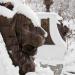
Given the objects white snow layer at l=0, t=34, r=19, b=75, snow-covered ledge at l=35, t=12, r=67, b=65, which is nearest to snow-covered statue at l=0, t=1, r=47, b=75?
white snow layer at l=0, t=34, r=19, b=75

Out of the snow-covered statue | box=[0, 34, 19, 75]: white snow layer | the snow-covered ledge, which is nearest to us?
box=[0, 34, 19, 75]: white snow layer

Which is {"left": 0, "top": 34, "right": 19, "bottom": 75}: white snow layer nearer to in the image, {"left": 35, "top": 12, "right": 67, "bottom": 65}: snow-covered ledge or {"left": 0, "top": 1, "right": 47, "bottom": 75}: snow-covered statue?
{"left": 0, "top": 1, "right": 47, "bottom": 75}: snow-covered statue

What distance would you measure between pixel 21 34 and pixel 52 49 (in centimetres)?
600

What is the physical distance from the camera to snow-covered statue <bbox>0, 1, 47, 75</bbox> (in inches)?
147

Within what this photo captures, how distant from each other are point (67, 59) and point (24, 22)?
21.3 feet

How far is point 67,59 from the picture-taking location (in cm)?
1022

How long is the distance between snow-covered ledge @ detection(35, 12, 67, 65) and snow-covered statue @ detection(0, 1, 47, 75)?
5473 millimetres

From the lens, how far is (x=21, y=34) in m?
3.84

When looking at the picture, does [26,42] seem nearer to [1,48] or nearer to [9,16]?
[9,16]

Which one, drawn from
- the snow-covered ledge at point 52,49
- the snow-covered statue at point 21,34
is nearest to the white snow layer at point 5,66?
the snow-covered statue at point 21,34

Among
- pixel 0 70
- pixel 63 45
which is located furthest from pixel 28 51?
pixel 63 45

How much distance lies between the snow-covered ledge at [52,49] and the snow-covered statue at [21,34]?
547cm

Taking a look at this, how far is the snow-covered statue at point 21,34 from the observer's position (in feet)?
12.3

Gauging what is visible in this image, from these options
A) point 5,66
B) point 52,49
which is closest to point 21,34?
point 5,66
